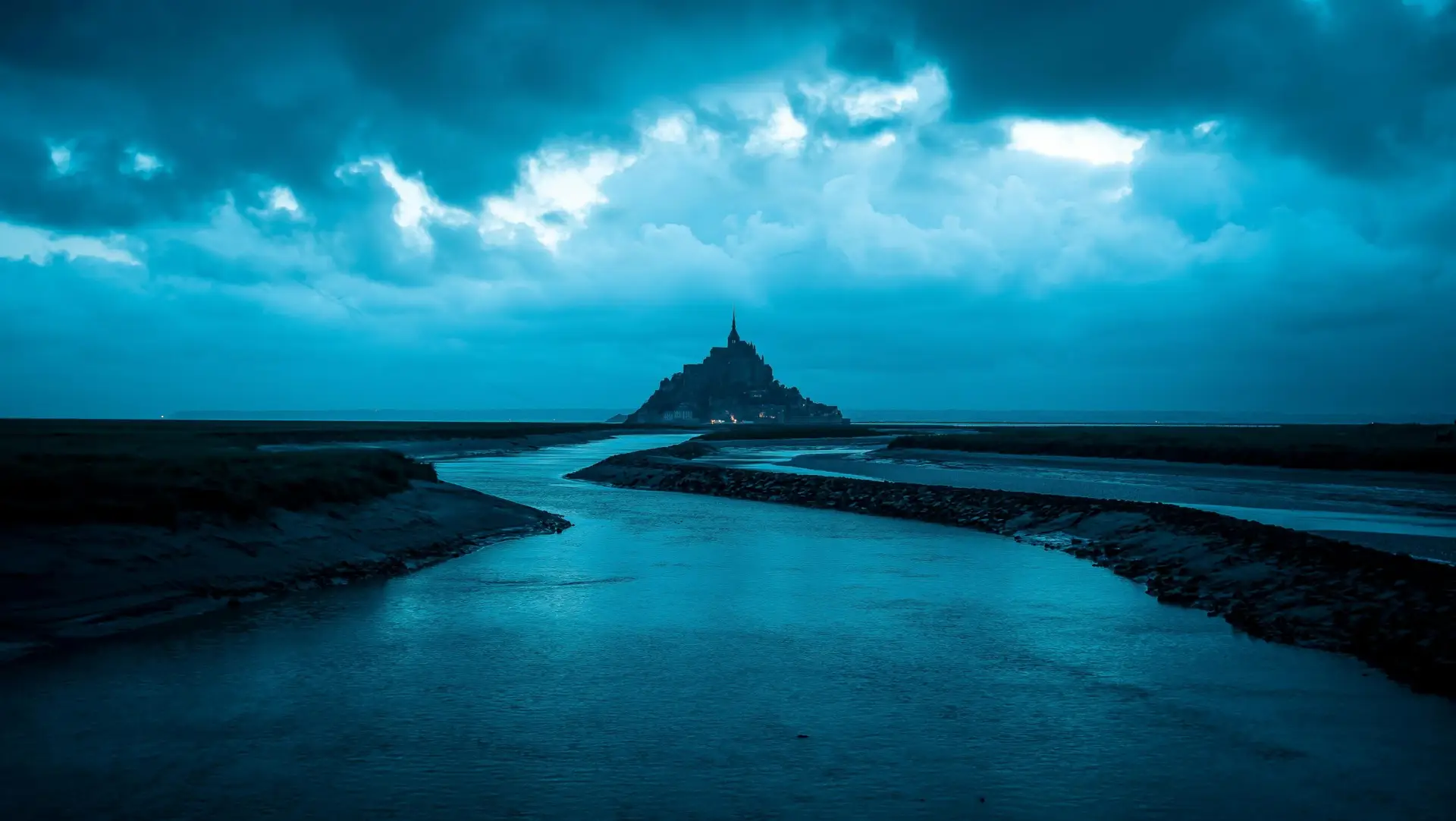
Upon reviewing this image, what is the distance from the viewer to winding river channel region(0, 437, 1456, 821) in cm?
811

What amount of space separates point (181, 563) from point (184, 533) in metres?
0.88

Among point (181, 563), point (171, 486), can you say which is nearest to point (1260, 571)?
point (181, 563)

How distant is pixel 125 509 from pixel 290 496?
4.35 metres

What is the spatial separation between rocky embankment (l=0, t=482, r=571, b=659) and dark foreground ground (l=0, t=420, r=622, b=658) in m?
0.03

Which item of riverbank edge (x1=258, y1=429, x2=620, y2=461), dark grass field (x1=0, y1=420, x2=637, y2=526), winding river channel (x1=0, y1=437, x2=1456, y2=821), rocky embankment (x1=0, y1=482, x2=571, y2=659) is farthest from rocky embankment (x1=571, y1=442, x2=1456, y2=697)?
riverbank edge (x1=258, y1=429, x2=620, y2=461)

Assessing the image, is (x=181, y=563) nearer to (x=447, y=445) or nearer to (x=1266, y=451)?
(x=1266, y=451)

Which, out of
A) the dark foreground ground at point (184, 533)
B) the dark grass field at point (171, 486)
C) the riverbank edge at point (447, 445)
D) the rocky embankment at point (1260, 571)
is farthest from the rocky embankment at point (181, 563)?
the riverbank edge at point (447, 445)

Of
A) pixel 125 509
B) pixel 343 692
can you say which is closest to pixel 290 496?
pixel 125 509

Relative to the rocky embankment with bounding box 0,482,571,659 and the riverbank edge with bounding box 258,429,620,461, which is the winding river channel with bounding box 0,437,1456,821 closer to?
the rocky embankment with bounding box 0,482,571,659

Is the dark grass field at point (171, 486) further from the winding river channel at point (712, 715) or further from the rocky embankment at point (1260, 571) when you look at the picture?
the rocky embankment at point (1260, 571)

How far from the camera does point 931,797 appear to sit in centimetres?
812

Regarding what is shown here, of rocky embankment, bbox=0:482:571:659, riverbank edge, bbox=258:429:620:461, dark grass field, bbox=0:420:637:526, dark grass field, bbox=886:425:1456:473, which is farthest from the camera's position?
riverbank edge, bbox=258:429:620:461

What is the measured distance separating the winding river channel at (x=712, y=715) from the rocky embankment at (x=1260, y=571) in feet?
2.39

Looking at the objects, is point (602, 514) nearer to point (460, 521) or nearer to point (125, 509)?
point (460, 521)
